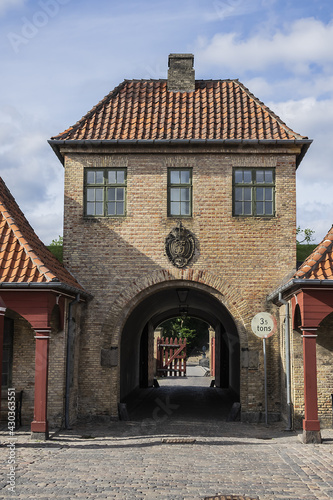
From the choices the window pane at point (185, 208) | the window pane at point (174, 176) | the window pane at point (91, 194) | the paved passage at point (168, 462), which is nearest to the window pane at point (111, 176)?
the window pane at point (91, 194)

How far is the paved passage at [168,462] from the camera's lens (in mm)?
8578

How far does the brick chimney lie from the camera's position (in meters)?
19.4

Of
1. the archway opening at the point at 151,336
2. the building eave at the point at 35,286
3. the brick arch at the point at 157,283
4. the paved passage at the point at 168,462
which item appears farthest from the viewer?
the archway opening at the point at 151,336

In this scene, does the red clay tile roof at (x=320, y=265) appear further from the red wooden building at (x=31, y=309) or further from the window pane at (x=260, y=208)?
A: the red wooden building at (x=31, y=309)

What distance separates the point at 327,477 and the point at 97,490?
11.6 feet

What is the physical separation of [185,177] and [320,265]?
514cm

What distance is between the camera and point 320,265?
45.9ft

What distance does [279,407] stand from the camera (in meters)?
16.5

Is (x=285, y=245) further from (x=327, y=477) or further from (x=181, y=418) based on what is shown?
(x=327, y=477)

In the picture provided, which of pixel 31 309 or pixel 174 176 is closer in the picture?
pixel 31 309

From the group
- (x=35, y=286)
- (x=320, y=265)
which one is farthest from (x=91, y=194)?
(x=320, y=265)

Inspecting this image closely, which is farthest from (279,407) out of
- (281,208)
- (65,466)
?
(65,466)

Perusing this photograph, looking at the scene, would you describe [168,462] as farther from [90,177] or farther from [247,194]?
[90,177]

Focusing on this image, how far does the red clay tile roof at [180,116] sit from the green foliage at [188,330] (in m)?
39.7
